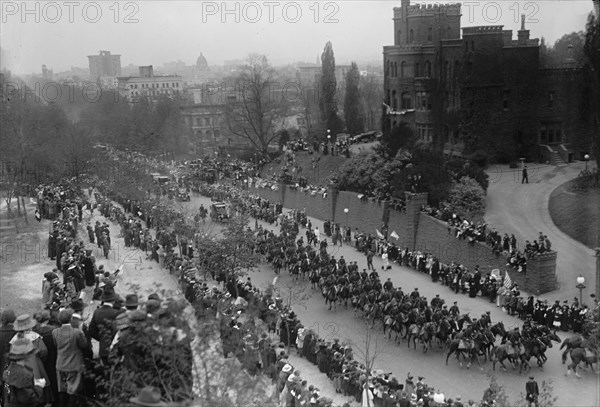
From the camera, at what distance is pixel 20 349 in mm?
11797

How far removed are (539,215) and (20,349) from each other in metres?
28.8

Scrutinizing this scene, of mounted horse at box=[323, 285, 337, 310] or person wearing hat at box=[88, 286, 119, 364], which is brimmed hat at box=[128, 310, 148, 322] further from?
mounted horse at box=[323, 285, 337, 310]

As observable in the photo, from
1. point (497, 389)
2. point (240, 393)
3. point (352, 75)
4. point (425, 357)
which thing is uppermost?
point (352, 75)

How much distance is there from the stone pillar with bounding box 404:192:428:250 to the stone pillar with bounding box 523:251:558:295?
9.20m

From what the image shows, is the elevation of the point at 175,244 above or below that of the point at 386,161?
below

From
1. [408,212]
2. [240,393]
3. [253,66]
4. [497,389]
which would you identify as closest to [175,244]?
[408,212]

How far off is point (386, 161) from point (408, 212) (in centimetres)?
583

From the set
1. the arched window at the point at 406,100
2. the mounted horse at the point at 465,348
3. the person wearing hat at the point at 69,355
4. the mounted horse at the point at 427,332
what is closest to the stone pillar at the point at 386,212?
the mounted horse at the point at 427,332

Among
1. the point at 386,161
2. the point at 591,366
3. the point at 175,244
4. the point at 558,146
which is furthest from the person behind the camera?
the point at 558,146

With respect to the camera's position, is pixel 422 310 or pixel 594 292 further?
pixel 594 292

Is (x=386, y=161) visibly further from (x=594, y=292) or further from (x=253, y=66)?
(x=253, y=66)

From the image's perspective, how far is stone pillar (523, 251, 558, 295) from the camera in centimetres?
2856

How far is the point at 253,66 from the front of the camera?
7200 centimetres

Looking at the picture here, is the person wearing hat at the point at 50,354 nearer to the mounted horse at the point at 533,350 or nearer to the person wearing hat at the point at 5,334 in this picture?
the person wearing hat at the point at 5,334
